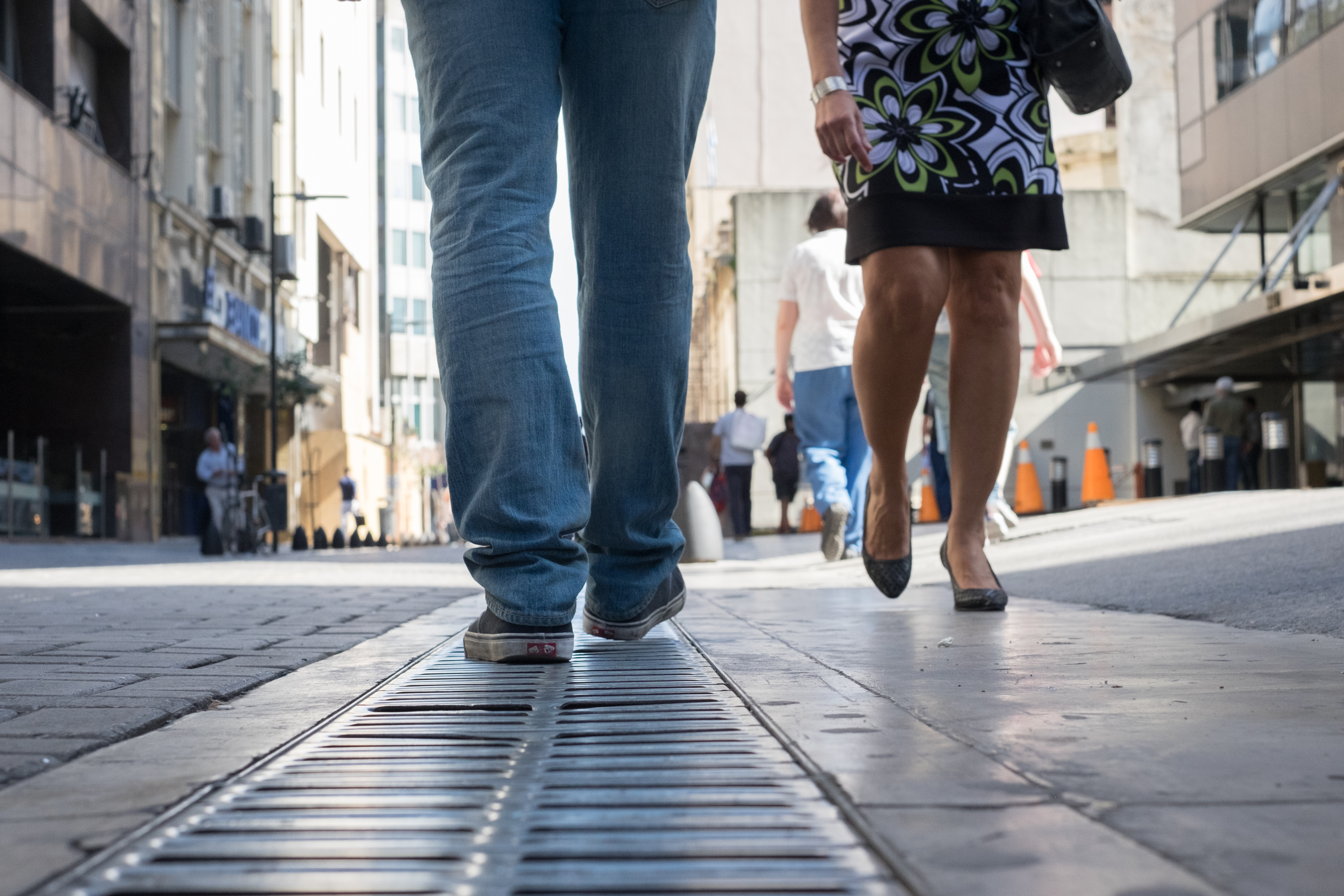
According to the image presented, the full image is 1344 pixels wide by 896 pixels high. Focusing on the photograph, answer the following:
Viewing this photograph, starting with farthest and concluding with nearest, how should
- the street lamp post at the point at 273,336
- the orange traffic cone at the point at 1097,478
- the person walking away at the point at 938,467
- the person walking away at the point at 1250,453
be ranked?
1. the street lamp post at the point at 273,336
2. the person walking away at the point at 1250,453
3. the orange traffic cone at the point at 1097,478
4. the person walking away at the point at 938,467

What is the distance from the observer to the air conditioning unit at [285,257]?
31.7 m

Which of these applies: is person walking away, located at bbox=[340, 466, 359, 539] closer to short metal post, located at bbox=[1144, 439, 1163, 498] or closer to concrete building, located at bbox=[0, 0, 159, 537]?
concrete building, located at bbox=[0, 0, 159, 537]

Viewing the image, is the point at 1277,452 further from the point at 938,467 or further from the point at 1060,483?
the point at 938,467

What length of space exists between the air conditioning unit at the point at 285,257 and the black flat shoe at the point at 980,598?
29.0 metres

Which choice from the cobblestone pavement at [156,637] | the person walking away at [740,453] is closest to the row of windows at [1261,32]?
the person walking away at [740,453]

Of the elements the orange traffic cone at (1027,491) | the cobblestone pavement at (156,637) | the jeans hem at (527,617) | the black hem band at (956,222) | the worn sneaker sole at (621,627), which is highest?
the black hem band at (956,222)

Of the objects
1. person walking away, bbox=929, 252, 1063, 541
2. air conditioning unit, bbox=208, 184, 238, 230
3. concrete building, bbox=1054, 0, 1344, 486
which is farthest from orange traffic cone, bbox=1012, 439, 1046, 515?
air conditioning unit, bbox=208, 184, 238, 230

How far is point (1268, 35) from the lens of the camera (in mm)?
22719

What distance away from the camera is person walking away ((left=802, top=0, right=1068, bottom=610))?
12.8 ft

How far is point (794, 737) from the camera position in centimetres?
165

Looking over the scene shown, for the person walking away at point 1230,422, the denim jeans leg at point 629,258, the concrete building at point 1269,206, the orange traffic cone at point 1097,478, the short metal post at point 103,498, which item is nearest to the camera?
the denim jeans leg at point 629,258

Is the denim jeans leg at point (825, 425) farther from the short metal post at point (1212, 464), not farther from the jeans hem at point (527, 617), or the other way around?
the short metal post at point (1212, 464)

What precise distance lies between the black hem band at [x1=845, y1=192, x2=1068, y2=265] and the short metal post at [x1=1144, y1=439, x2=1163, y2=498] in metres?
16.8

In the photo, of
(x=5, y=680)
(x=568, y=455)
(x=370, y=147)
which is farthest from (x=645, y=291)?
(x=370, y=147)
